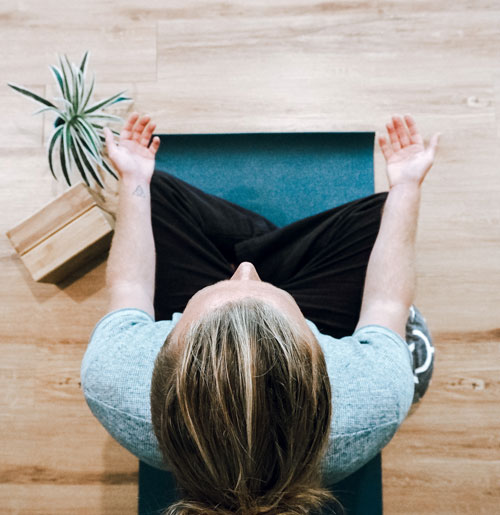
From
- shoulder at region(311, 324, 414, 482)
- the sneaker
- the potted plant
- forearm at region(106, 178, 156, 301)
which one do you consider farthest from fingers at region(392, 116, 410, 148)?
the potted plant

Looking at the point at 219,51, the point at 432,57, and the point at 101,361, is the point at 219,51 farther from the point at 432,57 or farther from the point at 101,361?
the point at 101,361

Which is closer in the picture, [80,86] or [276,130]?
[80,86]

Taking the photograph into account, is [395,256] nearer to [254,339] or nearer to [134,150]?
[254,339]

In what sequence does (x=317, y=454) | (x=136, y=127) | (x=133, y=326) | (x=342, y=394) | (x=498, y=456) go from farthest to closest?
(x=498, y=456) < (x=136, y=127) < (x=133, y=326) < (x=342, y=394) < (x=317, y=454)

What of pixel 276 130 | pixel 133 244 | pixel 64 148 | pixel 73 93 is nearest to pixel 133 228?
pixel 133 244

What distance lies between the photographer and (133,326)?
0.95 m

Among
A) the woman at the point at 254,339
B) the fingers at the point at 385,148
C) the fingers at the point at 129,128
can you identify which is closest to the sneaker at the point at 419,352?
the woman at the point at 254,339

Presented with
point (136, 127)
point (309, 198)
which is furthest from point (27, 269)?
point (309, 198)

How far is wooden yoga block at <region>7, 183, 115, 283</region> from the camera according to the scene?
4.28ft

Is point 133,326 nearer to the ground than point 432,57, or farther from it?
nearer to the ground

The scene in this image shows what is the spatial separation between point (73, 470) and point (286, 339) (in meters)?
0.99

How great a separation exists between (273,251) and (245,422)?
59 centimetres

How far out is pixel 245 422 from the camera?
662 mm

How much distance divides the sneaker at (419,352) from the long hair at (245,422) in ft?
1.55
